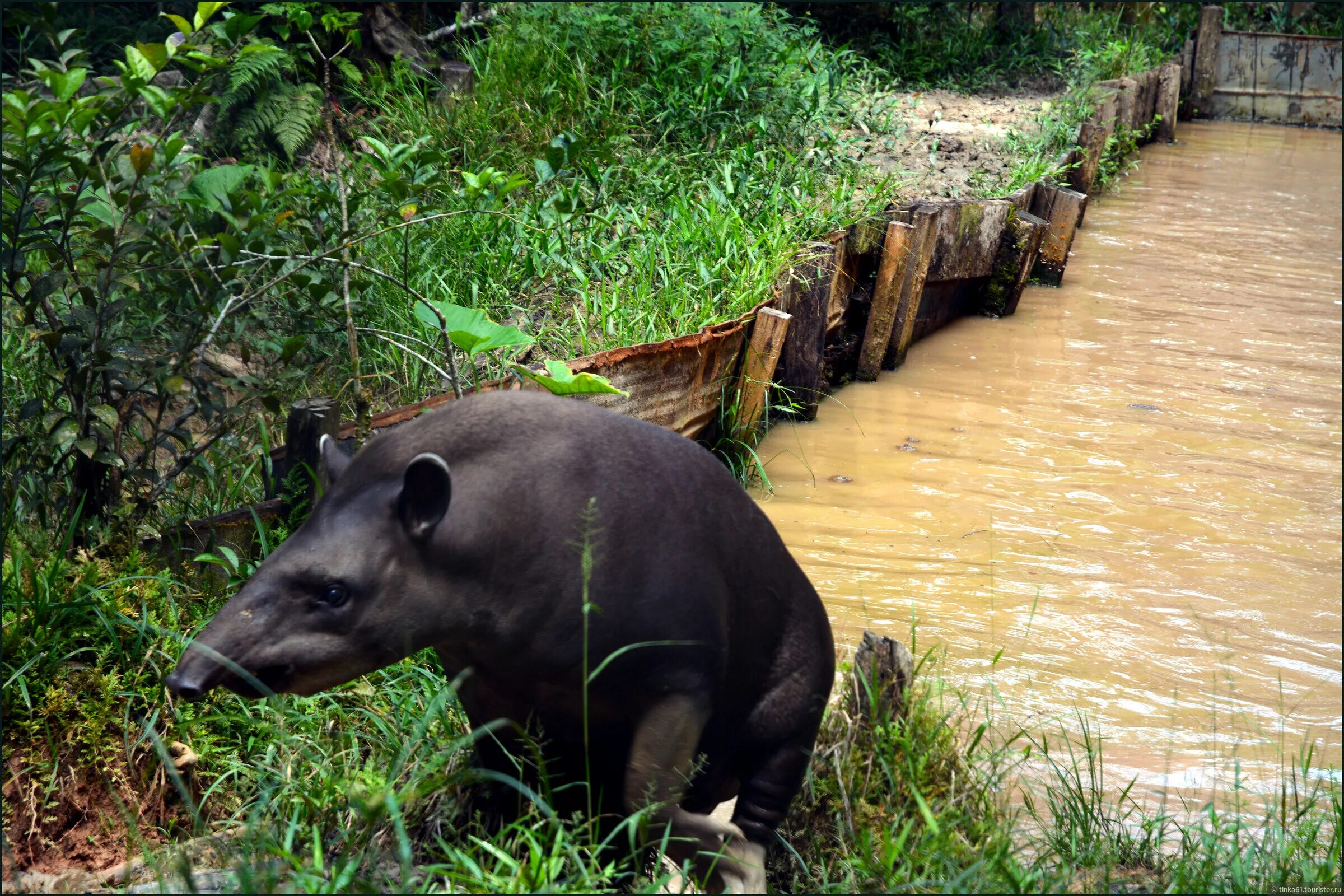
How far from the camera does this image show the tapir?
2.24 meters

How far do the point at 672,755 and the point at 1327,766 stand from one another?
2800mm

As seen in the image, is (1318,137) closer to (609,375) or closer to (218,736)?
(609,375)

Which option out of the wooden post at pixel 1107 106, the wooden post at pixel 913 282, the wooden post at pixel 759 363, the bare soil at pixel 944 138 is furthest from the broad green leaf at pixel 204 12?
the wooden post at pixel 1107 106

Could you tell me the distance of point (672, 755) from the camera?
7.63 feet

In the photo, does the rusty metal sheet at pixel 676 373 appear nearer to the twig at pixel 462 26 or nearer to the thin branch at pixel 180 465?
the thin branch at pixel 180 465

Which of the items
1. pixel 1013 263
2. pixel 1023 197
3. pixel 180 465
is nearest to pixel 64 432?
pixel 180 465

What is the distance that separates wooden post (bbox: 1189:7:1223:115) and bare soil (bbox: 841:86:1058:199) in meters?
5.81

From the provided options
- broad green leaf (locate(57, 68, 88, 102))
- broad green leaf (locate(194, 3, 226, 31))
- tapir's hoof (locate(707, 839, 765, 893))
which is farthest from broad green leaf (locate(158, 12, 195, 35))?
tapir's hoof (locate(707, 839, 765, 893))

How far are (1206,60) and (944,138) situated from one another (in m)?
8.74

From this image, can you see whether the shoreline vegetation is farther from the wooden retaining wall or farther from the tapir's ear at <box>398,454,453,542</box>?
the tapir's ear at <box>398,454,453,542</box>

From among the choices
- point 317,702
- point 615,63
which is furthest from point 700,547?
point 615,63

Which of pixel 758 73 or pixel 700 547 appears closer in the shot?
pixel 700 547

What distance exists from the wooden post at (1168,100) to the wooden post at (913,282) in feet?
28.9

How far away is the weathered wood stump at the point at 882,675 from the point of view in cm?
320
